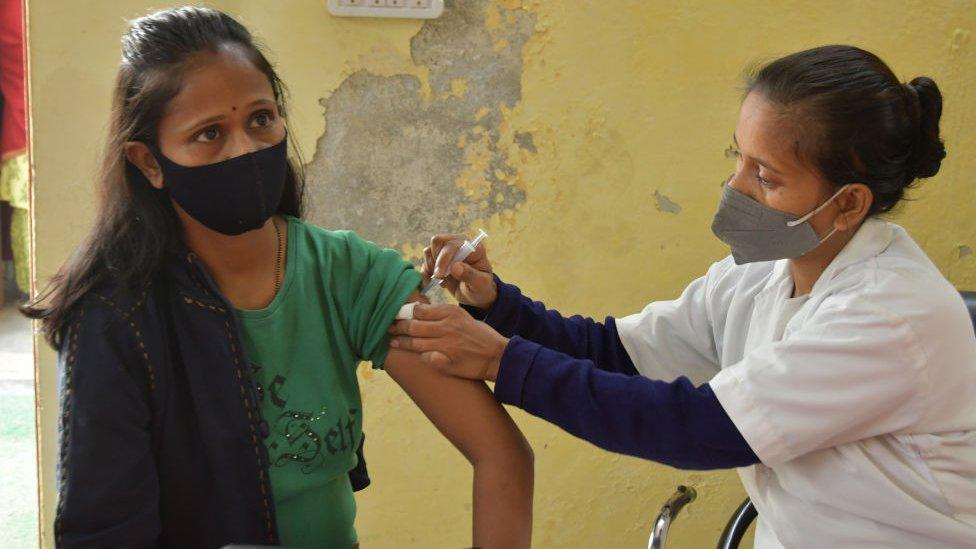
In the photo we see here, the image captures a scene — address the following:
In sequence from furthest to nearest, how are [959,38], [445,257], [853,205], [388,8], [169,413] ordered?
[959,38], [388,8], [445,257], [853,205], [169,413]

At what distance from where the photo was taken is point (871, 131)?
57.0 inches

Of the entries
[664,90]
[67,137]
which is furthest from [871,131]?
[67,137]

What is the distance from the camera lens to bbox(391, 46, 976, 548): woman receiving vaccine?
1.43m

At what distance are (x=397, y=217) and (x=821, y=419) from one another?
4.20 ft

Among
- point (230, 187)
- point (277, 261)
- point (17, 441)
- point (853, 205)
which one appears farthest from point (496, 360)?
point (17, 441)

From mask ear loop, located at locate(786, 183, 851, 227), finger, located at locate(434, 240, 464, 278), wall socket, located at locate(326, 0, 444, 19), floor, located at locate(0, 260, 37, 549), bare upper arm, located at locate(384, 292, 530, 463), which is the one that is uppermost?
wall socket, located at locate(326, 0, 444, 19)

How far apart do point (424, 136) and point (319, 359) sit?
1.03 metres

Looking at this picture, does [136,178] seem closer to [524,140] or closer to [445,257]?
[445,257]

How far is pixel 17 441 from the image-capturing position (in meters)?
3.88

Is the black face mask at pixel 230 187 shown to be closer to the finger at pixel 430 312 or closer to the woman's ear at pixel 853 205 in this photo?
the finger at pixel 430 312

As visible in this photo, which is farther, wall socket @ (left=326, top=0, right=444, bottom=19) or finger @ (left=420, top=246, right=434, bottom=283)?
wall socket @ (left=326, top=0, right=444, bottom=19)

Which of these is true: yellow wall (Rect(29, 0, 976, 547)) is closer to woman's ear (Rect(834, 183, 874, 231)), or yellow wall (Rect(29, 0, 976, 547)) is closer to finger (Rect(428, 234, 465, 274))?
finger (Rect(428, 234, 465, 274))

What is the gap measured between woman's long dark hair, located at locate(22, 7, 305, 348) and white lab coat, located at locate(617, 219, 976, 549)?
0.90 meters

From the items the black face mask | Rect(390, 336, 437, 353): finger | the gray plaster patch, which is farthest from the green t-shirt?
the gray plaster patch
